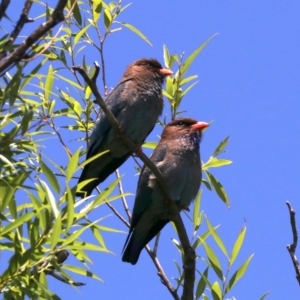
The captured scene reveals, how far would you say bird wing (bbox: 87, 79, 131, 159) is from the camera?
18.3 feet

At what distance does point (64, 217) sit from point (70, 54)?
2170mm

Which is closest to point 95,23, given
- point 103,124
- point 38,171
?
point 103,124

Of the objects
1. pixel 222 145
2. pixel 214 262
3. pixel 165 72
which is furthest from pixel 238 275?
pixel 165 72

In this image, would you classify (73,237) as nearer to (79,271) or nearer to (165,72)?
(79,271)

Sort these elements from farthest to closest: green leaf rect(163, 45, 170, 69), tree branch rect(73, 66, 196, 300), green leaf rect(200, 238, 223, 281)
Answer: green leaf rect(163, 45, 170, 69) → green leaf rect(200, 238, 223, 281) → tree branch rect(73, 66, 196, 300)

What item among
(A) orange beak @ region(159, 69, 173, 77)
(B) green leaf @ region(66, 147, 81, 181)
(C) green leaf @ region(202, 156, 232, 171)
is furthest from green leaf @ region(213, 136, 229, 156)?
(B) green leaf @ region(66, 147, 81, 181)

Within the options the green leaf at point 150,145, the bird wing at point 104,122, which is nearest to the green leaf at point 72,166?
the bird wing at point 104,122

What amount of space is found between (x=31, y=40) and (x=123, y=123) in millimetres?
3392

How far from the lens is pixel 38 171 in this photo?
4.00 meters

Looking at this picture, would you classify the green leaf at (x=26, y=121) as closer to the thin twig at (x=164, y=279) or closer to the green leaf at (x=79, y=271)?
the green leaf at (x=79, y=271)

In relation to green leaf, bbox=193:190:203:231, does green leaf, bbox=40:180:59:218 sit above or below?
below

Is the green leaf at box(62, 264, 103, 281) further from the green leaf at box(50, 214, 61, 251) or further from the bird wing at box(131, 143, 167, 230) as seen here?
the bird wing at box(131, 143, 167, 230)

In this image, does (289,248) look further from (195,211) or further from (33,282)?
(195,211)

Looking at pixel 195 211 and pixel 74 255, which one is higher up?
pixel 195 211
